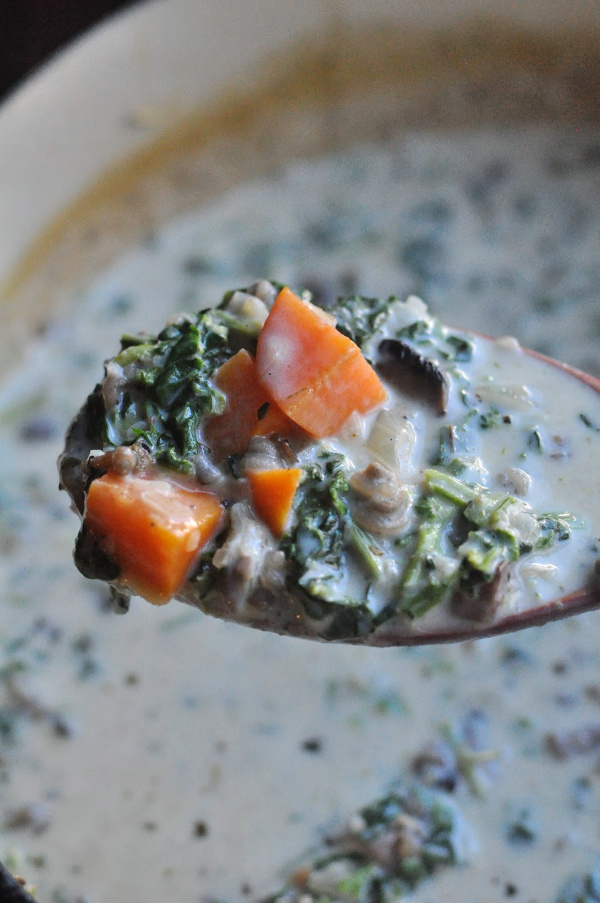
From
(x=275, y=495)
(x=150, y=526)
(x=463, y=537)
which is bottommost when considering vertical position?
(x=463, y=537)

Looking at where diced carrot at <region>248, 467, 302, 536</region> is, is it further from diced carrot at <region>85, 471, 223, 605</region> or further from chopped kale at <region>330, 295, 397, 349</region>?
chopped kale at <region>330, 295, 397, 349</region>

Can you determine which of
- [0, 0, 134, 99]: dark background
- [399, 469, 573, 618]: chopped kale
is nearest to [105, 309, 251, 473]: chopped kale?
[399, 469, 573, 618]: chopped kale

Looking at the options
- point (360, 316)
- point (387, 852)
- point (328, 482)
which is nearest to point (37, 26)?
point (360, 316)

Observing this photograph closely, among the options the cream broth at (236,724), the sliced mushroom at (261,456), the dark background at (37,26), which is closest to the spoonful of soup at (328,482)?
the sliced mushroom at (261,456)

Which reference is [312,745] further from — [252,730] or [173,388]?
[173,388]

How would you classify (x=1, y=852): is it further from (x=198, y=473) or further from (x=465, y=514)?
(x=465, y=514)

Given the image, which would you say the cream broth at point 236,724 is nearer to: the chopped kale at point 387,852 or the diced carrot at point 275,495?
the chopped kale at point 387,852

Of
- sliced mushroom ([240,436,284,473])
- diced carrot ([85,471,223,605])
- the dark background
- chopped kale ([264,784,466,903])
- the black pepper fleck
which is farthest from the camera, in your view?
the dark background
